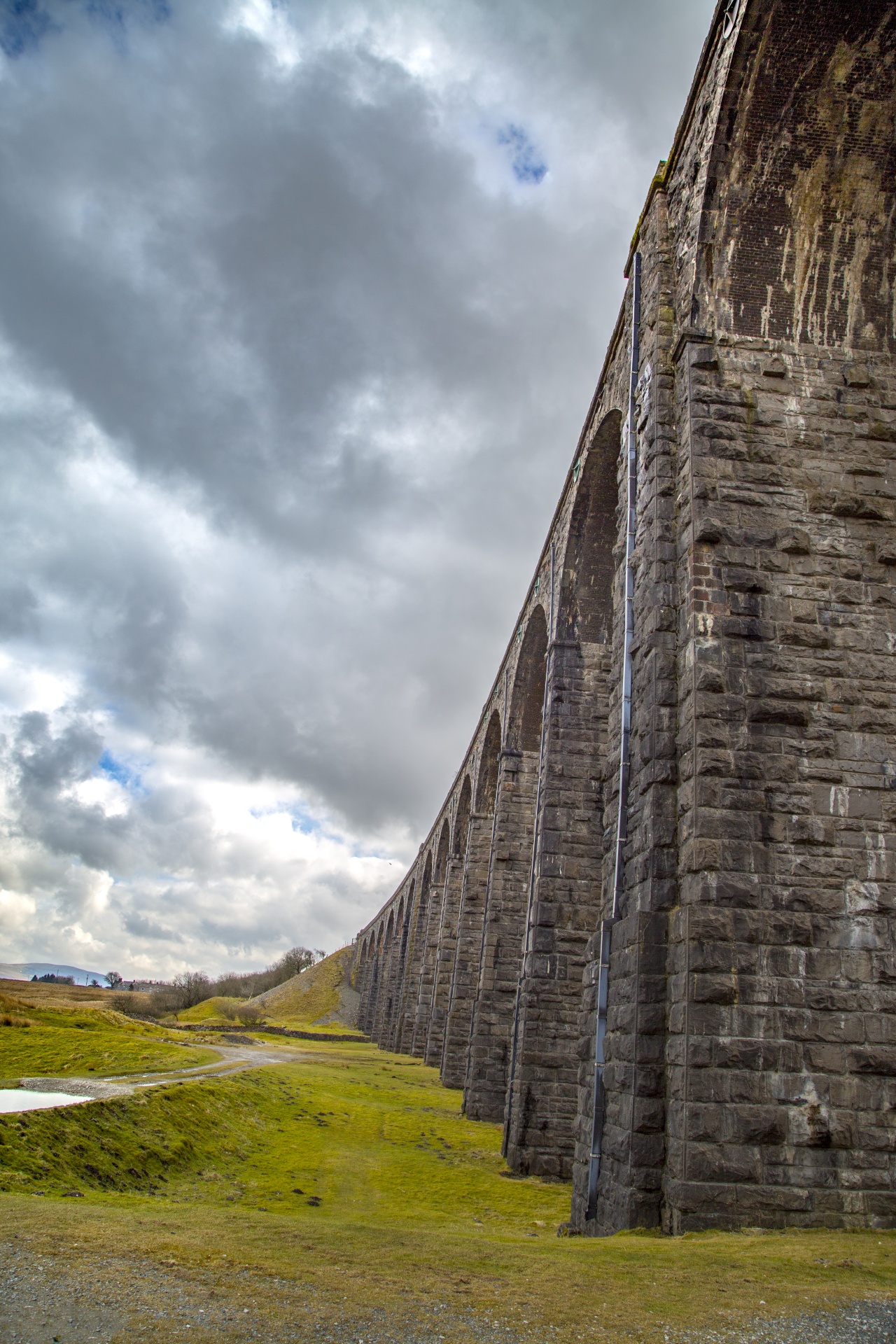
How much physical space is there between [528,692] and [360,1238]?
534 inches

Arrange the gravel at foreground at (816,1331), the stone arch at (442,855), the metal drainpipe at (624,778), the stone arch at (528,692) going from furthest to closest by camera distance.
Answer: the stone arch at (442,855) < the stone arch at (528,692) < the metal drainpipe at (624,778) < the gravel at foreground at (816,1331)

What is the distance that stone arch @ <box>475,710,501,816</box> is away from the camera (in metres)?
21.4

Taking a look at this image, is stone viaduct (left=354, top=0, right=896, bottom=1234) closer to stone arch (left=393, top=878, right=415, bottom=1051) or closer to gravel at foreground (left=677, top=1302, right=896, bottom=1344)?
gravel at foreground (left=677, top=1302, right=896, bottom=1344)

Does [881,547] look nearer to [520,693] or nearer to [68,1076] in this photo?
[68,1076]

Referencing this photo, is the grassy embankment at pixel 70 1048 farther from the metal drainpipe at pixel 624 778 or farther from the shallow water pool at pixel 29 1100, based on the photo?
the metal drainpipe at pixel 624 778

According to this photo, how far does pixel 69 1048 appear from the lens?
10.0 meters

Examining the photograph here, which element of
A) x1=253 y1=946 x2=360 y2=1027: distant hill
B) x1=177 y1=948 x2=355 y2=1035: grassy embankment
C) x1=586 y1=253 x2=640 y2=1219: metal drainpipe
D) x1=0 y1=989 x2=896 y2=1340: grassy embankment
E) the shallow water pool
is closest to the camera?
x1=0 y1=989 x2=896 y2=1340: grassy embankment

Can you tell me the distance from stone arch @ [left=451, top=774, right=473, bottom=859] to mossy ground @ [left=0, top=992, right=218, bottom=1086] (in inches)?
486

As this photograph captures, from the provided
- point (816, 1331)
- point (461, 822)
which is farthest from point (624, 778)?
point (461, 822)

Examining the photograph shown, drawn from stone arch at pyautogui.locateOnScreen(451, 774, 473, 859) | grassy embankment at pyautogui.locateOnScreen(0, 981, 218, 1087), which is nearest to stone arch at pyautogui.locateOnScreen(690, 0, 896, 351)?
grassy embankment at pyautogui.locateOnScreen(0, 981, 218, 1087)

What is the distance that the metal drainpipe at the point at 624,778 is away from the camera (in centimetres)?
649

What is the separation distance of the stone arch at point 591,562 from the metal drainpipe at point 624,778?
399 cm

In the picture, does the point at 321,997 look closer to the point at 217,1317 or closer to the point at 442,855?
the point at 442,855

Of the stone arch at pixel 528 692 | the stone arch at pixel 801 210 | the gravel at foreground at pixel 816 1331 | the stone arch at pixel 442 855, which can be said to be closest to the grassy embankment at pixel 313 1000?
the stone arch at pixel 442 855
